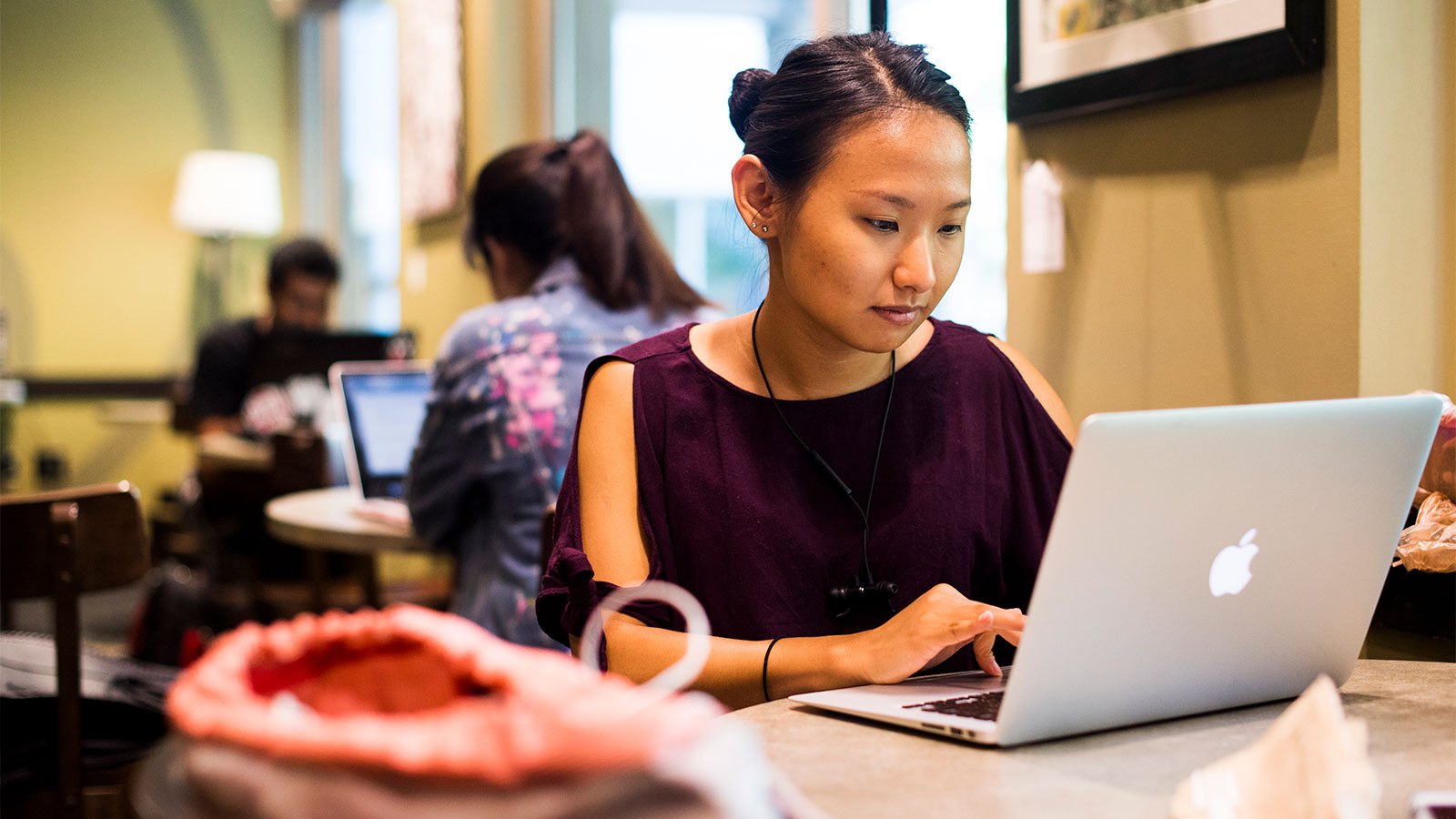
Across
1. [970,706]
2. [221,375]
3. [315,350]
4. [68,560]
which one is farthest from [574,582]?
[221,375]

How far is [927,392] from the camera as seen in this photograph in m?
1.33

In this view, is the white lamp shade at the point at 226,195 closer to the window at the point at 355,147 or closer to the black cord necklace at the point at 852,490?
the window at the point at 355,147

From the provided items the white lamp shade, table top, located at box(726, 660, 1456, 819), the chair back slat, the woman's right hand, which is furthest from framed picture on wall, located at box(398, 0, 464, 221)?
table top, located at box(726, 660, 1456, 819)

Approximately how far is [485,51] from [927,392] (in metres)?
3.07

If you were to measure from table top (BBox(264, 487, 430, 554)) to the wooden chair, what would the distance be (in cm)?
59

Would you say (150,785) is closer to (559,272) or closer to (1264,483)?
(1264,483)

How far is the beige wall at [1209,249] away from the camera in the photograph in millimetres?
1341

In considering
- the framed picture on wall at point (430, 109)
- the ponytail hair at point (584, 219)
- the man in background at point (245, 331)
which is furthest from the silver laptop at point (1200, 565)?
the man in background at point (245, 331)

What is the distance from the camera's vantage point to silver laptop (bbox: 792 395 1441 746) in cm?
74

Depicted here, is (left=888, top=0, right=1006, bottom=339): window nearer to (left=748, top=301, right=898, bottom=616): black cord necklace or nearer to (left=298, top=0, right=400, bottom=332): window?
(left=748, top=301, right=898, bottom=616): black cord necklace

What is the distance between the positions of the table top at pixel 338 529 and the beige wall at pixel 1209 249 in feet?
3.81

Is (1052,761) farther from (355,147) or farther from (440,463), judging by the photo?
(355,147)

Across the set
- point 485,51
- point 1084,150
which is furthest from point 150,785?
point 485,51

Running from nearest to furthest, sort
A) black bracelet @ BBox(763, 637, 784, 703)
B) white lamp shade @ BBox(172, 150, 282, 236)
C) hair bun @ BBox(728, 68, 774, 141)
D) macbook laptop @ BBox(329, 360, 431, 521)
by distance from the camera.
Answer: black bracelet @ BBox(763, 637, 784, 703) → hair bun @ BBox(728, 68, 774, 141) → macbook laptop @ BBox(329, 360, 431, 521) → white lamp shade @ BBox(172, 150, 282, 236)
